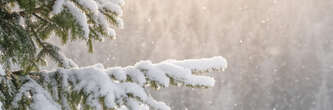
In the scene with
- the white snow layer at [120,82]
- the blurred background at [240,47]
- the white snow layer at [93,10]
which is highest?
the white snow layer at [93,10]

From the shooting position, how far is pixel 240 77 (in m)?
12.1

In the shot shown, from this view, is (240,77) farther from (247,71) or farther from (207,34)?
(207,34)

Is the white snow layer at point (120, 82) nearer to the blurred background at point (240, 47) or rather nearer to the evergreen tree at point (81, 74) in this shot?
the evergreen tree at point (81, 74)

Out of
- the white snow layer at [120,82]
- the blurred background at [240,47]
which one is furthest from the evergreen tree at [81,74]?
the blurred background at [240,47]

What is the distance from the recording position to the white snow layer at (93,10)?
1.24 metres

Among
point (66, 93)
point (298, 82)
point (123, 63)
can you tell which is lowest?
point (298, 82)

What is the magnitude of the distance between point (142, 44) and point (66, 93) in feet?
37.6

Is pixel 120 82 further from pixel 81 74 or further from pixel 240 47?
pixel 240 47

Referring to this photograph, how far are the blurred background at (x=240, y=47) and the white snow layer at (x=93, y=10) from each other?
10.5 m

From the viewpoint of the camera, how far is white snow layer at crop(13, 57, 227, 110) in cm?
119

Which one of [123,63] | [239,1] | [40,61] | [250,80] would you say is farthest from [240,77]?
[40,61]

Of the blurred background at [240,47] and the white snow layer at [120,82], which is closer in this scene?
the white snow layer at [120,82]

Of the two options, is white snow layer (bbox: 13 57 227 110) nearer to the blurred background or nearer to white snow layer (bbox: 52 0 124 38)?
white snow layer (bbox: 52 0 124 38)

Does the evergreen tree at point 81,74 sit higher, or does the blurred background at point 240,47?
the evergreen tree at point 81,74
